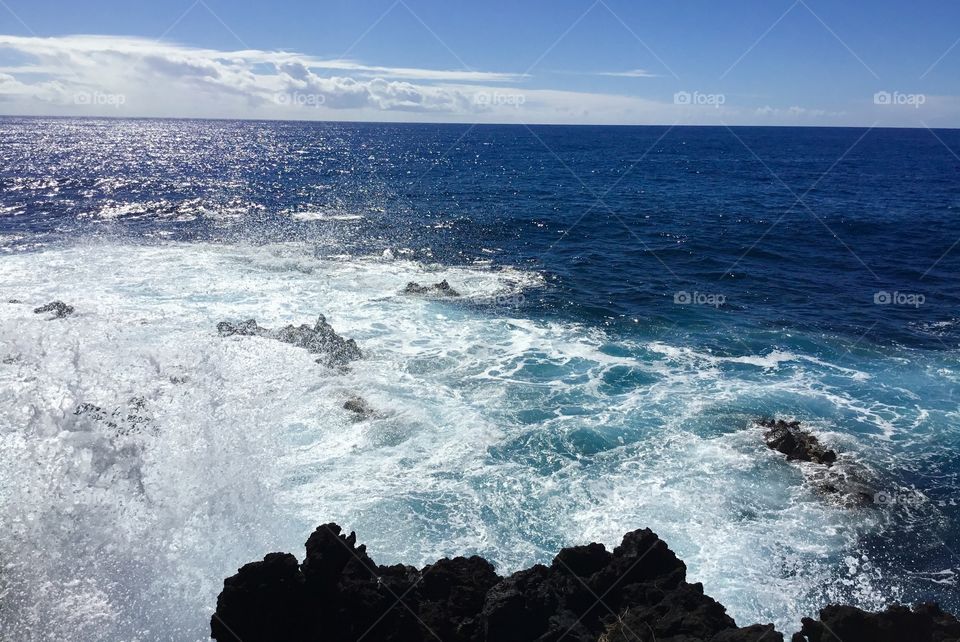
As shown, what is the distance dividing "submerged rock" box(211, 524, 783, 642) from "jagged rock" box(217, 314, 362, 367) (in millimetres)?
14619

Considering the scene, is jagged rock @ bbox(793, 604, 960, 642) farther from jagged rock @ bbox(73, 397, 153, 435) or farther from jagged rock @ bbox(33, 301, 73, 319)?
jagged rock @ bbox(33, 301, 73, 319)

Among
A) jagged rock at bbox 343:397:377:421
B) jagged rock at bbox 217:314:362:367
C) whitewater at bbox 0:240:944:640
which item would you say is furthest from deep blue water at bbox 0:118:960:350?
jagged rock at bbox 343:397:377:421

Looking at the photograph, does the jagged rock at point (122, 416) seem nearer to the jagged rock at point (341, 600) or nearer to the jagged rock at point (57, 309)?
the jagged rock at point (57, 309)

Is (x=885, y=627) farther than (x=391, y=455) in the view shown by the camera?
No

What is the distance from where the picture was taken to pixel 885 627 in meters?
10.4

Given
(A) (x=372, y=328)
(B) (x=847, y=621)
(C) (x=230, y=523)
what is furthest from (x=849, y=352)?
(C) (x=230, y=523)

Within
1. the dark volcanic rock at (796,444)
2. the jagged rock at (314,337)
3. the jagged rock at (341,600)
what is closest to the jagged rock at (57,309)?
the jagged rock at (314,337)

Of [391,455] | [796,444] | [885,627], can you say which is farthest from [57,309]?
[885,627]

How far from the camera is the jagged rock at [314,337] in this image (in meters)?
26.3

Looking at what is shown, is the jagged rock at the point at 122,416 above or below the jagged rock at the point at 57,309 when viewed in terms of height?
below

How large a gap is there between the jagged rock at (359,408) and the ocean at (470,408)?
0.30m

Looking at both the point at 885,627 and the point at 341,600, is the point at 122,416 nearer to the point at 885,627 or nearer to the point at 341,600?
the point at 341,600

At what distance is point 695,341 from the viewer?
96.5ft

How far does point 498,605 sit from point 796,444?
13.3 metres
